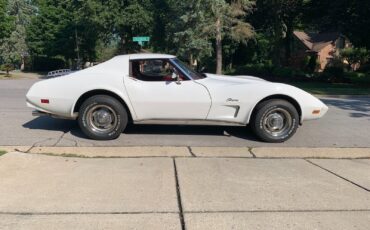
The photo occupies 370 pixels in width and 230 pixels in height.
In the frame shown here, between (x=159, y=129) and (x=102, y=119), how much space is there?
1290 mm

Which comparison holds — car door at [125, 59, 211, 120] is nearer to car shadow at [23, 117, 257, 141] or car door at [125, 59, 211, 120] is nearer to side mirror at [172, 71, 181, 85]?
side mirror at [172, 71, 181, 85]

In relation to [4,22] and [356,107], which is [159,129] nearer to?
[356,107]

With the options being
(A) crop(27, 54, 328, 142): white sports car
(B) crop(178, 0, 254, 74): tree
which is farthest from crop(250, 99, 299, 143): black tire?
(B) crop(178, 0, 254, 74): tree

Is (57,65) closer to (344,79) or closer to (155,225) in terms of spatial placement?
(344,79)

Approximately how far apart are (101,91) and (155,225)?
12.0 feet

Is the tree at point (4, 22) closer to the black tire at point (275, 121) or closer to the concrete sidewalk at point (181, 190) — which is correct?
the concrete sidewalk at point (181, 190)

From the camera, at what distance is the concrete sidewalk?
3562 mm

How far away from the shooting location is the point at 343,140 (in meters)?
7.23

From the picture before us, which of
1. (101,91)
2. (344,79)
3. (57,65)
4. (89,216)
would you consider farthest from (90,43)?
(89,216)

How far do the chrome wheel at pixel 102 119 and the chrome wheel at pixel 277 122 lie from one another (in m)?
2.48

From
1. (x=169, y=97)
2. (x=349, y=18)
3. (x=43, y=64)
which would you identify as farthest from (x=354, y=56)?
(x=169, y=97)

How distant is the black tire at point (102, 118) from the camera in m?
6.61

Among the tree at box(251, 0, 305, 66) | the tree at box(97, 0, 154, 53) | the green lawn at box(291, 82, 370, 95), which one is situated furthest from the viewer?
the tree at box(97, 0, 154, 53)

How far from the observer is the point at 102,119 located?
6.69 m
